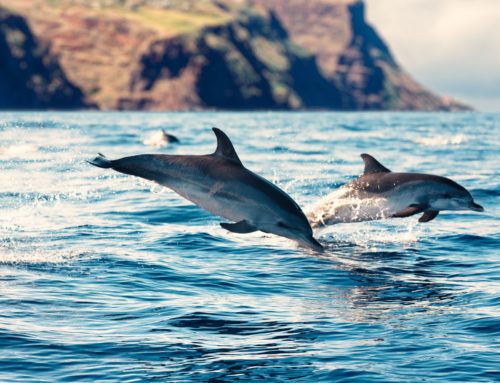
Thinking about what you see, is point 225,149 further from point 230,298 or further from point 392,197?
point 392,197

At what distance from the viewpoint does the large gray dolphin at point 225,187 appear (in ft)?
34.3

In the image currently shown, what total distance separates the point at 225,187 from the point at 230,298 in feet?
5.99

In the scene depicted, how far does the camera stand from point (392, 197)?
14.6m

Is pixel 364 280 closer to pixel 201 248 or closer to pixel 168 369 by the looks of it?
pixel 201 248

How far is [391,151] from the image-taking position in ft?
135

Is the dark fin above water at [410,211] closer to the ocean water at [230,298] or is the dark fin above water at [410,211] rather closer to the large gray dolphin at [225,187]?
the ocean water at [230,298]

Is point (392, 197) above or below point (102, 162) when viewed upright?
below

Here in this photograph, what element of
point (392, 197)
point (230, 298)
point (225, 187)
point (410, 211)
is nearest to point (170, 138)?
point (392, 197)

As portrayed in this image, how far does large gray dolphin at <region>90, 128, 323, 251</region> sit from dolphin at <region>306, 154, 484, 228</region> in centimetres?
425

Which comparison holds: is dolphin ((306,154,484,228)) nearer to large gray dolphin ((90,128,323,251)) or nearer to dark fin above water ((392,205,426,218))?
dark fin above water ((392,205,426,218))

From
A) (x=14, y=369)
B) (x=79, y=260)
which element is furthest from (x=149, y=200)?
(x=14, y=369)

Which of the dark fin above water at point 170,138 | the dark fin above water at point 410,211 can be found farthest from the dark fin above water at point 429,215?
the dark fin above water at point 170,138

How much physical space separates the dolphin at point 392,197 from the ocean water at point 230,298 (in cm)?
75

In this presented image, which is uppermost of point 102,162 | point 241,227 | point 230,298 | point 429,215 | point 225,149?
point 225,149
